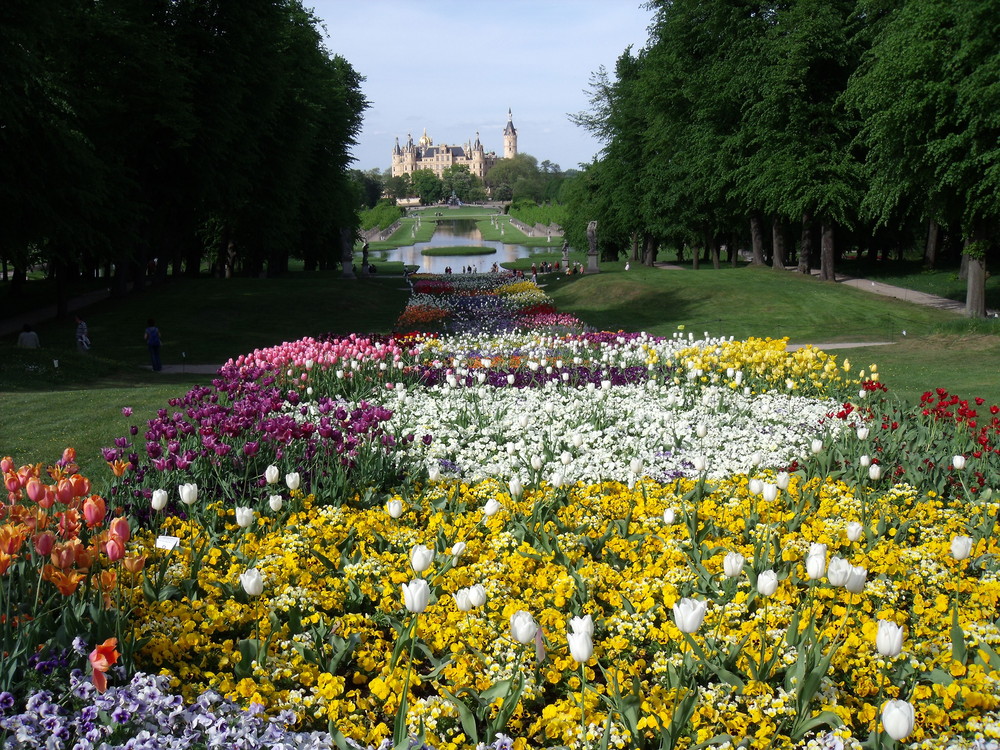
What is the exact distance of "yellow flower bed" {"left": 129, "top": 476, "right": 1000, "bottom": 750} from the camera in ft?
13.3

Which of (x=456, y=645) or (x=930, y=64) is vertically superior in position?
(x=930, y=64)

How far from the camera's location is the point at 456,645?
444cm

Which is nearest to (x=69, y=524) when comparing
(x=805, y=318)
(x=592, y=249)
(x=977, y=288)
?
(x=805, y=318)

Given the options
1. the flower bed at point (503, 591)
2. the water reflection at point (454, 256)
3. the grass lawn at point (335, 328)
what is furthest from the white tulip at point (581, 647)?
the water reflection at point (454, 256)

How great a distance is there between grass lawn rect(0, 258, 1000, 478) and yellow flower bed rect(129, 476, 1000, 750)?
4.60 m

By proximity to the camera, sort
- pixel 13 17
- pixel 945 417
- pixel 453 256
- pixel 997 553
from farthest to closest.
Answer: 1. pixel 453 256
2. pixel 13 17
3. pixel 945 417
4. pixel 997 553

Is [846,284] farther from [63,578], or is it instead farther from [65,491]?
[63,578]

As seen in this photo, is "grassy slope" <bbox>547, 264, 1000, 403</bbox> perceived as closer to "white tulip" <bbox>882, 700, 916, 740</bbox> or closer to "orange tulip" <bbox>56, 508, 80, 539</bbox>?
"white tulip" <bbox>882, 700, 916, 740</bbox>

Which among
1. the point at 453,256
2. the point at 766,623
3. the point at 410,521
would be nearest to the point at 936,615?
the point at 766,623

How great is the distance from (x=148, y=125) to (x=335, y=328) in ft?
28.7

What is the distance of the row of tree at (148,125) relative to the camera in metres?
20.6

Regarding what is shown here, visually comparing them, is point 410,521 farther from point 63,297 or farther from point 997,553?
point 63,297

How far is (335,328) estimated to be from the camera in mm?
27797

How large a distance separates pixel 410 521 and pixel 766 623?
315 cm
